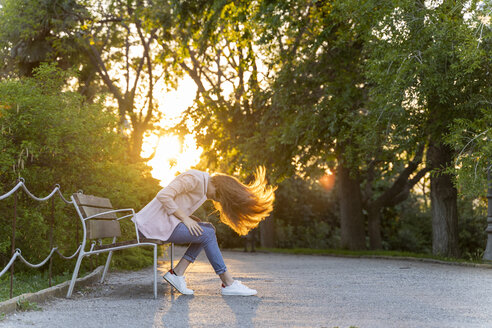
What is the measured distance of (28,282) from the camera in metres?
8.73

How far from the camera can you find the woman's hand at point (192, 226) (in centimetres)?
700

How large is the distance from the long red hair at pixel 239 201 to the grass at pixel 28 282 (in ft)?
8.06

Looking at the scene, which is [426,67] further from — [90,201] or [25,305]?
[25,305]

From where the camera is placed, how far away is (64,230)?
9.97m

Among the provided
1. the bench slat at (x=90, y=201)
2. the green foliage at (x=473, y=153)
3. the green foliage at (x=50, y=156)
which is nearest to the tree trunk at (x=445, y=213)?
the green foliage at (x=473, y=153)

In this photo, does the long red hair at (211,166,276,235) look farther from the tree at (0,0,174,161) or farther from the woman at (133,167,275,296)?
the tree at (0,0,174,161)

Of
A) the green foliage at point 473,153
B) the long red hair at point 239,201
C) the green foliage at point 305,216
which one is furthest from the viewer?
the green foliage at point 305,216

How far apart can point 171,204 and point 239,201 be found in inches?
33.1

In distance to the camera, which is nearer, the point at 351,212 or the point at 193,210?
the point at 193,210

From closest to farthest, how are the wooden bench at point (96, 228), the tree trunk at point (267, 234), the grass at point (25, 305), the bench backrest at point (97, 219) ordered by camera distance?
the grass at point (25, 305), the wooden bench at point (96, 228), the bench backrest at point (97, 219), the tree trunk at point (267, 234)

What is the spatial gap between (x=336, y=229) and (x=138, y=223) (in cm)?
2448

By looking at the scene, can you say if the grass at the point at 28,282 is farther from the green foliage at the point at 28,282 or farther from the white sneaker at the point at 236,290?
the white sneaker at the point at 236,290

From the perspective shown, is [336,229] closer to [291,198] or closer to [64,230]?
[291,198]

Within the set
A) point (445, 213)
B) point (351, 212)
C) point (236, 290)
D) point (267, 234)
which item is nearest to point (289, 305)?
point (236, 290)
